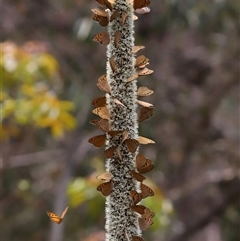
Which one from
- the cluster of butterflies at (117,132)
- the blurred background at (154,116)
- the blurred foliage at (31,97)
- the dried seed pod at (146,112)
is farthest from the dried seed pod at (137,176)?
the blurred background at (154,116)

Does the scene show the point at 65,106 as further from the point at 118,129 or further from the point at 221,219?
the point at 221,219

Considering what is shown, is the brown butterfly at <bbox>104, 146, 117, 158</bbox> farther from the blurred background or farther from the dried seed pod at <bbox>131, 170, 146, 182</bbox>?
the blurred background

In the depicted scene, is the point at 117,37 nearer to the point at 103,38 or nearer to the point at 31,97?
the point at 103,38

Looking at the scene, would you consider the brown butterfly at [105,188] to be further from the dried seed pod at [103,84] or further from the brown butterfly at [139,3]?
the brown butterfly at [139,3]

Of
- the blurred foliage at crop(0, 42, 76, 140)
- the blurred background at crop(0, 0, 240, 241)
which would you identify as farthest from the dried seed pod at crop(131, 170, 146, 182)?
the blurred background at crop(0, 0, 240, 241)

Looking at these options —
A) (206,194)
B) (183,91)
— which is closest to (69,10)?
(183,91)
